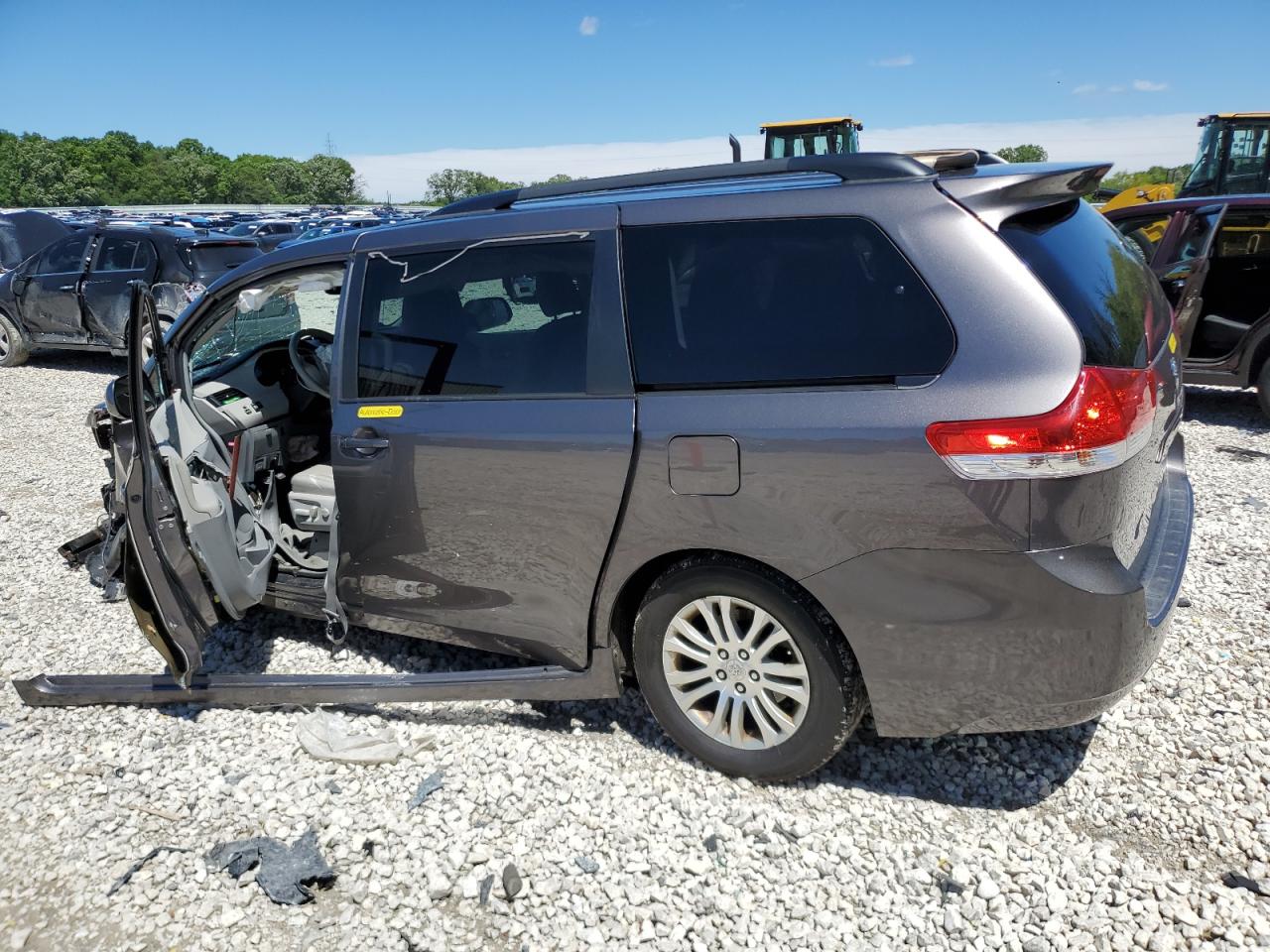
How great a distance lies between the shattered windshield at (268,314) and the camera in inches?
144

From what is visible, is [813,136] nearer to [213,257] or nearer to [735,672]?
[213,257]

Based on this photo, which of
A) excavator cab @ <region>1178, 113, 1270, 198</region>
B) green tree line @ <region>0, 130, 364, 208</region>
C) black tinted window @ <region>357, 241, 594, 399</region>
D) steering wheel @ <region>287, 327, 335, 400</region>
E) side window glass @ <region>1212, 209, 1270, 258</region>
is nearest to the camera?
black tinted window @ <region>357, 241, 594, 399</region>

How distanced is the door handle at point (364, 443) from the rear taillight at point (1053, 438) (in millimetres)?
1933

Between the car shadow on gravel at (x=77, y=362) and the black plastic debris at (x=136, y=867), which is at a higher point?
the car shadow on gravel at (x=77, y=362)

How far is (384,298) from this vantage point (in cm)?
332

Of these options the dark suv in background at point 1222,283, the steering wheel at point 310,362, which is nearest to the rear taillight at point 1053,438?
the steering wheel at point 310,362

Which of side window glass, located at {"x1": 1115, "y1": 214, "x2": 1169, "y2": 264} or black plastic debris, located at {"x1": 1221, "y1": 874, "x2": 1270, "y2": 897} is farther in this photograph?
side window glass, located at {"x1": 1115, "y1": 214, "x2": 1169, "y2": 264}

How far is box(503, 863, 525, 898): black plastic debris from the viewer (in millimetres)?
2582

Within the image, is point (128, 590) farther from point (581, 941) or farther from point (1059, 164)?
point (1059, 164)

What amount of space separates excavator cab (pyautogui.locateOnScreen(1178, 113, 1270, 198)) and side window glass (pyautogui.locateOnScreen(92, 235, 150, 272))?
17696 millimetres

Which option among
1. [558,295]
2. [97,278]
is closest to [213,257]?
[97,278]

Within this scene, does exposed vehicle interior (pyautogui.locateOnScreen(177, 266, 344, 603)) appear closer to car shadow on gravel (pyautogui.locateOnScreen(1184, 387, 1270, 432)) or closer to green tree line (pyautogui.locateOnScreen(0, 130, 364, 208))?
car shadow on gravel (pyautogui.locateOnScreen(1184, 387, 1270, 432))

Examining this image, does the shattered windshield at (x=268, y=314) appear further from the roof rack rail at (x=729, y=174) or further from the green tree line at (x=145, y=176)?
Answer: the green tree line at (x=145, y=176)

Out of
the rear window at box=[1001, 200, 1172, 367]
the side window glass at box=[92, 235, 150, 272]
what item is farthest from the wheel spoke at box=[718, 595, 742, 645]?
the side window glass at box=[92, 235, 150, 272]
